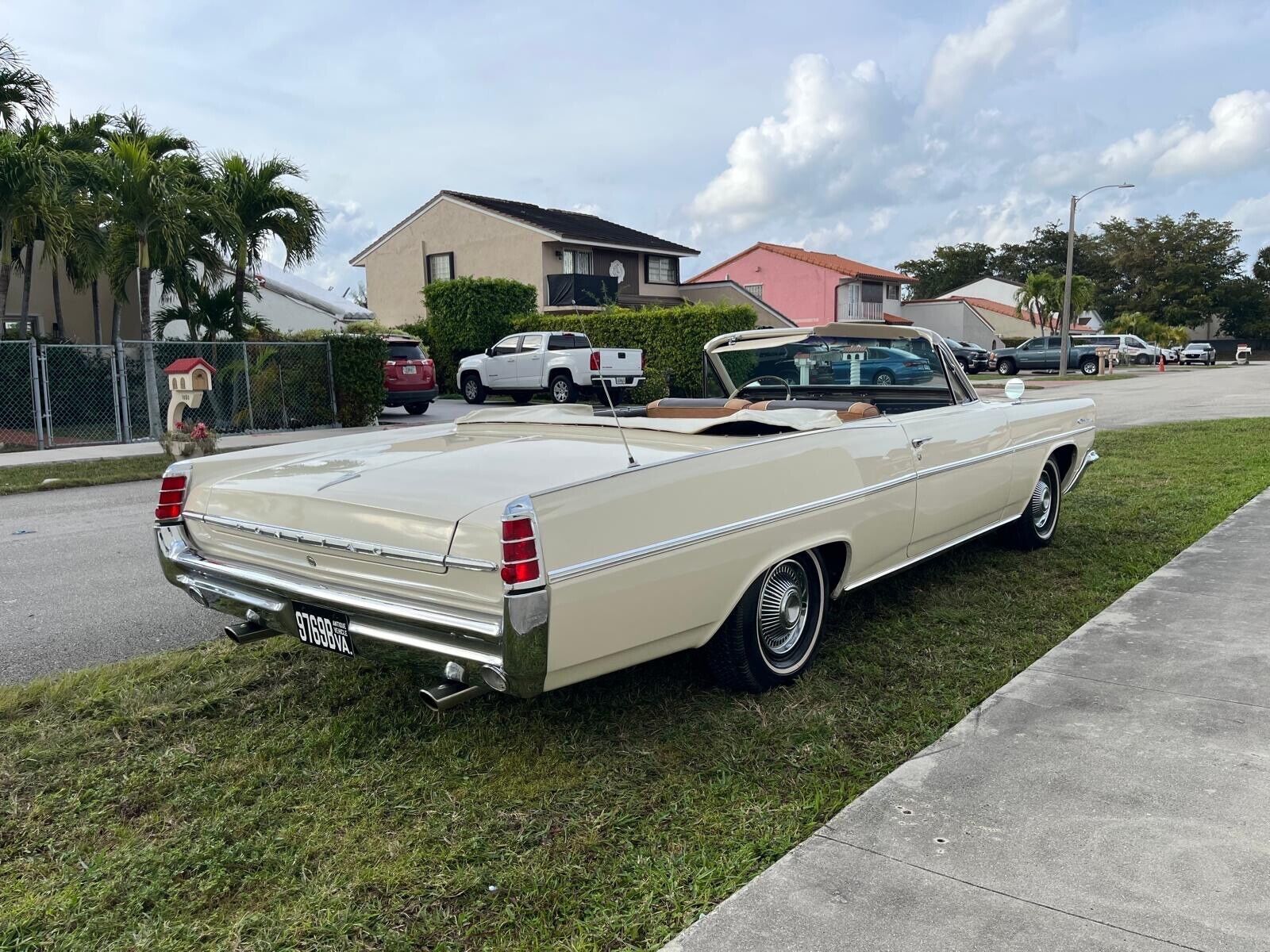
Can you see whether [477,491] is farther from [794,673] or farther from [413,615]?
[794,673]

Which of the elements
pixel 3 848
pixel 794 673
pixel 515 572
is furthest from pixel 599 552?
pixel 3 848

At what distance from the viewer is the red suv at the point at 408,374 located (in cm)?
1848

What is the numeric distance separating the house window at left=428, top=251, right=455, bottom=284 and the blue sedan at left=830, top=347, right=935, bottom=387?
31.6 meters

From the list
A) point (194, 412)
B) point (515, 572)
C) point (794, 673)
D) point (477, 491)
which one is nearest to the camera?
point (515, 572)

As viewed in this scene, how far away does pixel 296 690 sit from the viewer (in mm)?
3988

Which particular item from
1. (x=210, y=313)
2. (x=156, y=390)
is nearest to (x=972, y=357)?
(x=210, y=313)

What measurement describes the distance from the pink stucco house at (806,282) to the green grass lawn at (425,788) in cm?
4185

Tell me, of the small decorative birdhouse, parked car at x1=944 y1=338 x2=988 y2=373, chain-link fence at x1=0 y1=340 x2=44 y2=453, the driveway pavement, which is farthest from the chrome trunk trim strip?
parked car at x1=944 y1=338 x2=988 y2=373

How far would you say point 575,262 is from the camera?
35.2 meters

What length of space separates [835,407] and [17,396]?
15153 millimetres

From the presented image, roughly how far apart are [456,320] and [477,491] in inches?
918

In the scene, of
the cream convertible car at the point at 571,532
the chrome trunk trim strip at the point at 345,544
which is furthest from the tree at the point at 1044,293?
the chrome trunk trim strip at the point at 345,544

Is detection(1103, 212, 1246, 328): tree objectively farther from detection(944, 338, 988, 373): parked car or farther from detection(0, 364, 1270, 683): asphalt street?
detection(0, 364, 1270, 683): asphalt street

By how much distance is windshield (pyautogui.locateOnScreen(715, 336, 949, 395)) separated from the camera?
18.0 ft
